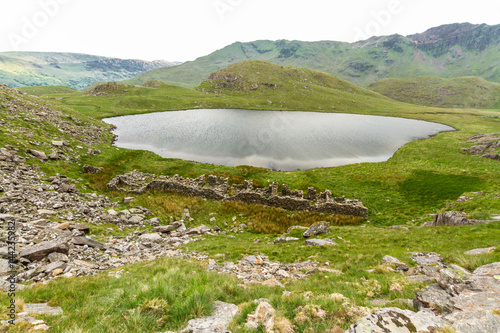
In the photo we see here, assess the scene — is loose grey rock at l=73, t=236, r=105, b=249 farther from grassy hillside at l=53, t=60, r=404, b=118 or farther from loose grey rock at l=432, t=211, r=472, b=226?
grassy hillside at l=53, t=60, r=404, b=118

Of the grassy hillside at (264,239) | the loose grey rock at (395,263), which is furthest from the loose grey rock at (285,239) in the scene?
the loose grey rock at (395,263)

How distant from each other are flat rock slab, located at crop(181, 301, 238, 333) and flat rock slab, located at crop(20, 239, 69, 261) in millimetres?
10733

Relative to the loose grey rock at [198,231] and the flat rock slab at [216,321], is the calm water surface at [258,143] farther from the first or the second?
the flat rock slab at [216,321]

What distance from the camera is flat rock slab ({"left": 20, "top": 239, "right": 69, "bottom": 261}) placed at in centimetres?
1032

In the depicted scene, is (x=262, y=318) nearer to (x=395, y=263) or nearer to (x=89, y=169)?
(x=395, y=263)

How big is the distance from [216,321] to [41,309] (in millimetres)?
5149

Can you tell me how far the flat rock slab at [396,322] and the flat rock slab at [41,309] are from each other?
7791 millimetres

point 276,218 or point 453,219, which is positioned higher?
point 453,219

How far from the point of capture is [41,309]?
5.88 metres

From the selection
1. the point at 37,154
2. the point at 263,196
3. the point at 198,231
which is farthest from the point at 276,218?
the point at 37,154

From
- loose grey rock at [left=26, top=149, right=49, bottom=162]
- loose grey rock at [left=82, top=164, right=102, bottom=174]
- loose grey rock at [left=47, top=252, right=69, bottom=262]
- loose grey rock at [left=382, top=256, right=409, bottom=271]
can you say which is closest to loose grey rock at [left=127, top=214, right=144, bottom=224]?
loose grey rock at [left=47, top=252, right=69, bottom=262]

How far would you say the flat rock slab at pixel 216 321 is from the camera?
16.2ft

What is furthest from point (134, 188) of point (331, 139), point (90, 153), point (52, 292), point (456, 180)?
point (331, 139)

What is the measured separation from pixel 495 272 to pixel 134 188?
32754mm
